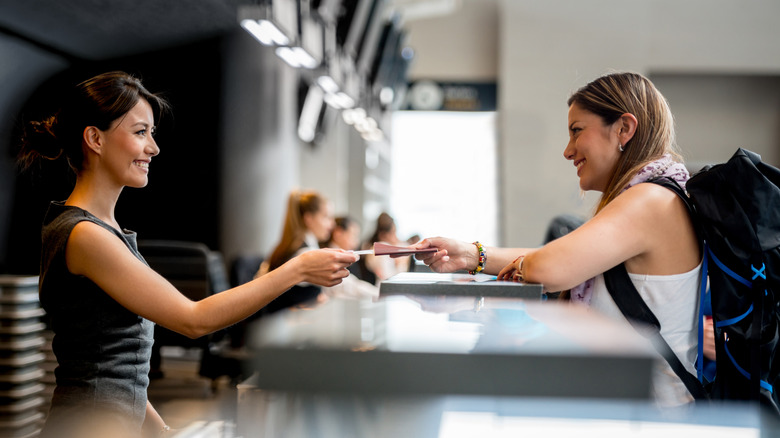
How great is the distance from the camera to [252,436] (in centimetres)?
92

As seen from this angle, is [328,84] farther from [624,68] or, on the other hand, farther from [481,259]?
[481,259]

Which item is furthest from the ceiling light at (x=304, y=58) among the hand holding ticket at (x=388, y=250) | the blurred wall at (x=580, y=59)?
the hand holding ticket at (x=388, y=250)

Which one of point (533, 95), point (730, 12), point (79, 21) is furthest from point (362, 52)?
point (79, 21)

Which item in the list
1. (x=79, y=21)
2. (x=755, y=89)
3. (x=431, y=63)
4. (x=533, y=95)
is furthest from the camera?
(x=431, y=63)

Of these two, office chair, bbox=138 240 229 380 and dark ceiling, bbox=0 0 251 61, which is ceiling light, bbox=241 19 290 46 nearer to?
dark ceiling, bbox=0 0 251 61

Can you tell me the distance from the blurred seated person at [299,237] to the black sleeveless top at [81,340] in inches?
101

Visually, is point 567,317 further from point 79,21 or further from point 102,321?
point 79,21

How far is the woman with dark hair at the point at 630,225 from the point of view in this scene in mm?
1308

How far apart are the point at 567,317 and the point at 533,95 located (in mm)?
6977

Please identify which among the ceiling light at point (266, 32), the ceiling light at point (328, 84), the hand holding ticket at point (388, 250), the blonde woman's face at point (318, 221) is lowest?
the hand holding ticket at point (388, 250)

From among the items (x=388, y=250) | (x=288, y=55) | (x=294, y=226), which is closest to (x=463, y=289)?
(x=388, y=250)

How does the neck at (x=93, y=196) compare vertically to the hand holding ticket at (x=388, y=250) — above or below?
above

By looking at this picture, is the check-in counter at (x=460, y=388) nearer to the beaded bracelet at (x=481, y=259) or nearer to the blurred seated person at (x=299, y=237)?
the beaded bracelet at (x=481, y=259)

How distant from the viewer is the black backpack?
127cm
